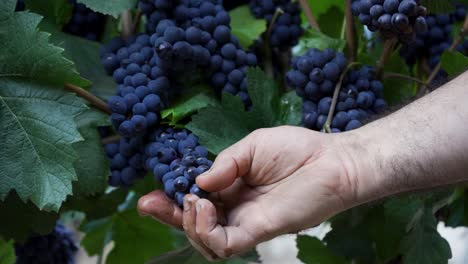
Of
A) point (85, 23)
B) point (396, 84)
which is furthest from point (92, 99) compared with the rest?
point (396, 84)

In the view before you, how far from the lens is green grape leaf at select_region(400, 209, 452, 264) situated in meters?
0.83

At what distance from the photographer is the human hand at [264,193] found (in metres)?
0.64

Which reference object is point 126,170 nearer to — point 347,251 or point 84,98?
point 84,98

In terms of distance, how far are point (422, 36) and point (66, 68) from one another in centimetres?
47

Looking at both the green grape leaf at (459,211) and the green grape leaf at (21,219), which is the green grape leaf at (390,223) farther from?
the green grape leaf at (21,219)

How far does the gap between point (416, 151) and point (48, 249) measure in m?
0.59

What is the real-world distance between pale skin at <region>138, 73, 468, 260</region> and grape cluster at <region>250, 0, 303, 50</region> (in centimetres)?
23

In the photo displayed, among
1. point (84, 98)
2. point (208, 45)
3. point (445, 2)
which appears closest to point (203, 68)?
point (208, 45)

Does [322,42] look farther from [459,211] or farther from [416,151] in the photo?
[459,211]

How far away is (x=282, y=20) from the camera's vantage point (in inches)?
35.9

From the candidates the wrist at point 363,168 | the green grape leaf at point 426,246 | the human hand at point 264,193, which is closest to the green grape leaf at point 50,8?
the human hand at point 264,193

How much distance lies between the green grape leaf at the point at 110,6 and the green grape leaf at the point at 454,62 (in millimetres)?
362

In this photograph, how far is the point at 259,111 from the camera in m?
0.81

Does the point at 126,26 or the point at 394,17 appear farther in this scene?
the point at 126,26
